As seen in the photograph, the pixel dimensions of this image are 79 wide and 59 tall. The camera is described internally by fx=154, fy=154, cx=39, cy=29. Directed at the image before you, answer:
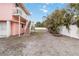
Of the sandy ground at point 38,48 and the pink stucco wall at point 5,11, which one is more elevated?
the pink stucco wall at point 5,11

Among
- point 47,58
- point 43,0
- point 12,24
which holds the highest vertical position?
point 43,0

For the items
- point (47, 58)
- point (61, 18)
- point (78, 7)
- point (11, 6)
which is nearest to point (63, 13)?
point (61, 18)

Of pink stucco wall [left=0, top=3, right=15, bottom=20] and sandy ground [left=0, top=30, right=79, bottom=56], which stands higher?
pink stucco wall [left=0, top=3, right=15, bottom=20]

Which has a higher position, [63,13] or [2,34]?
[63,13]

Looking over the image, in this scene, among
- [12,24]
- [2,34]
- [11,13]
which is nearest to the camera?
[2,34]

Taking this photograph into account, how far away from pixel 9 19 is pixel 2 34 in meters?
0.80

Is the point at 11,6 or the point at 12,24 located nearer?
the point at 11,6

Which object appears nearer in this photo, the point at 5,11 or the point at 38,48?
the point at 38,48

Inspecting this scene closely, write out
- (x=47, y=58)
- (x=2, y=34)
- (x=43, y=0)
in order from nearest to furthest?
(x=43, y=0) < (x=47, y=58) < (x=2, y=34)

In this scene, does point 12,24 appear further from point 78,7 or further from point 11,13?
point 78,7

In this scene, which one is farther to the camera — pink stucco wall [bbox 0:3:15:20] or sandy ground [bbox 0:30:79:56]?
pink stucco wall [bbox 0:3:15:20]

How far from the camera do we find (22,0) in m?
2.79

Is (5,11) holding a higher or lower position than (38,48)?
higher

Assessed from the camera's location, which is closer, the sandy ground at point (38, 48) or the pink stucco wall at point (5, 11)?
the sandy ground at point (38, 48)
